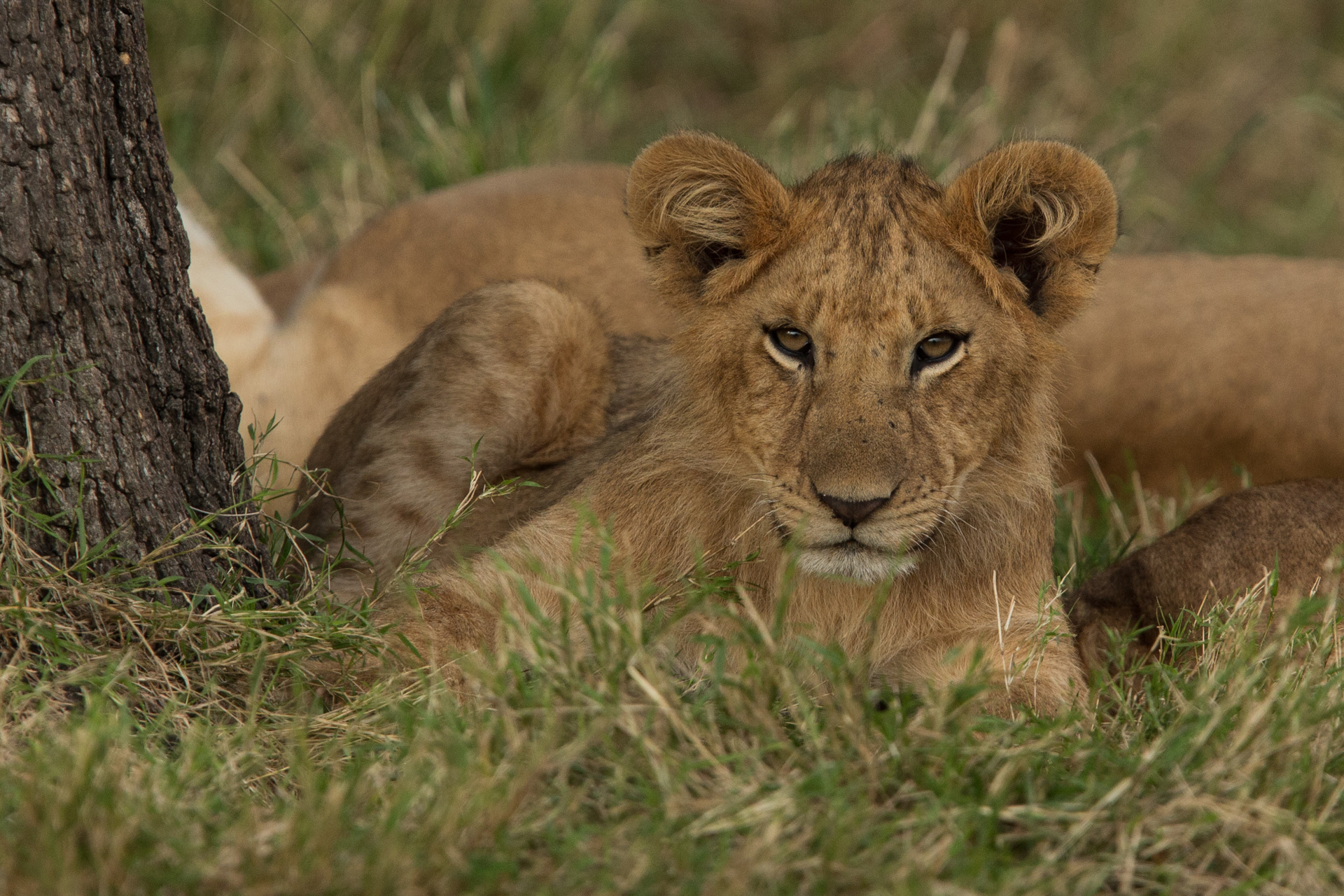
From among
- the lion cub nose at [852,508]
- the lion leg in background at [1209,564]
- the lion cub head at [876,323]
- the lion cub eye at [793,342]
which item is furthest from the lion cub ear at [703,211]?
the lion leg in background at [1209,564]

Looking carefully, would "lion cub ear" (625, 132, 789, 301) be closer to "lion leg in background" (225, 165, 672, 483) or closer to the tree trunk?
the tree trunk

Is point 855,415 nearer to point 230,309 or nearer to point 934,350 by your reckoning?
point 934,350

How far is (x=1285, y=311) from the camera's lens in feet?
15.9

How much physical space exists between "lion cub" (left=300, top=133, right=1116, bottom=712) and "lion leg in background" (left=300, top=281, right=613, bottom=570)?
0.33 metres

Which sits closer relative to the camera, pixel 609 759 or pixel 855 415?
pixel 609 759

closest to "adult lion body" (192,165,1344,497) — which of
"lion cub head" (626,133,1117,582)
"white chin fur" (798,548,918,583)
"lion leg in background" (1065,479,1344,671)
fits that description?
"lion leg in background" (1065,479,1344,671)

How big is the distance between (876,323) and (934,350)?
121 millimetres

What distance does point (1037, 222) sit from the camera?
283cm

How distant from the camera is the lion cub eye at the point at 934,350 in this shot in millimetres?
2682

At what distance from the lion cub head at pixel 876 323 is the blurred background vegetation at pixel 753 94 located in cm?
254

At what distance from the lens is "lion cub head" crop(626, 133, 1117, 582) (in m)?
2.60

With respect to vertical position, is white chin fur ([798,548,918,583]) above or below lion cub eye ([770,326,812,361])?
below

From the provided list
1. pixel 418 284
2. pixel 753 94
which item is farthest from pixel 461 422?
pixel 753 94

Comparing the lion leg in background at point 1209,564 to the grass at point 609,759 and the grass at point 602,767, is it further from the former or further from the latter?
the grass at point 602,767
